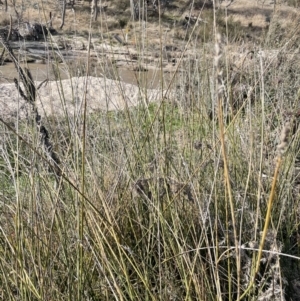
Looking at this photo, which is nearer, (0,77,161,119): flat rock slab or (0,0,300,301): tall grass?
(0,0,300,301): tall grass

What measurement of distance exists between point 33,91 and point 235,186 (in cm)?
62

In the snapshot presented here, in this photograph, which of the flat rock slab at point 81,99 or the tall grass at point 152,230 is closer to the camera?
the tall grass at point 152,230

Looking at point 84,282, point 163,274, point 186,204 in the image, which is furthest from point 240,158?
point 84,282

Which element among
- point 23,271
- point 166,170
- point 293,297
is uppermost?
point 166,170

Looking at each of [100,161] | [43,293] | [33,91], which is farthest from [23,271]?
[100,161]

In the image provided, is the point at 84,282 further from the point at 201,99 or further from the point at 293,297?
the point at 201,99

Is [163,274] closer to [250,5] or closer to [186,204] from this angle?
[186,204]

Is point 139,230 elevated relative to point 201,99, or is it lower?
lower

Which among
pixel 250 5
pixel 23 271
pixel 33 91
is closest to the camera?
pixel 23 271

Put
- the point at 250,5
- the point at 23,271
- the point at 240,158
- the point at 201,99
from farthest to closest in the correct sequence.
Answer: the point at 250,5, the point at 201,99, the point at 240,158, the point at 23,271

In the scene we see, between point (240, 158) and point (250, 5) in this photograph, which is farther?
point (250, 5)

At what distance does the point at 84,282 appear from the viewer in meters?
1.07

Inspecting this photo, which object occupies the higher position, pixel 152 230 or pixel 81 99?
pixel 81 99

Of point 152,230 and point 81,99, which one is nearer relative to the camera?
point 152,230
